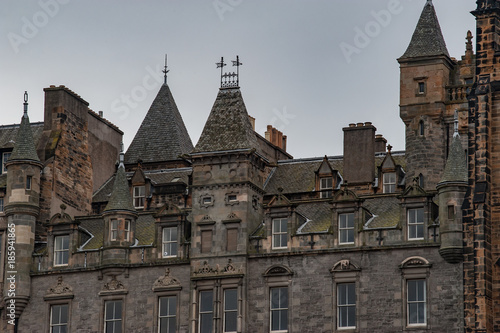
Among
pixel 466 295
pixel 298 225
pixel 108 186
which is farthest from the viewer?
pixel 108 186

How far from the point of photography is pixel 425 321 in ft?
280

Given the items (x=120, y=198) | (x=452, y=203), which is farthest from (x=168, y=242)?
(x=452, y=203)

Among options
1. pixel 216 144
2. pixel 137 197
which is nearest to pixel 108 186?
pixel 137 197

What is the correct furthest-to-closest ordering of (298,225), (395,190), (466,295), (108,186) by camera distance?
1. (108,186)
2. (395,190)
3. (298,225)
4. (466,295)

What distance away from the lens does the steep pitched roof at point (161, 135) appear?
4237 inches

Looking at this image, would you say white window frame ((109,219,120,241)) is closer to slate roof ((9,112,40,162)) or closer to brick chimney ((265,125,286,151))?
slate roof ((9,112,40,162))

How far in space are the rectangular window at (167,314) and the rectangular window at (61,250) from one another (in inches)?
246

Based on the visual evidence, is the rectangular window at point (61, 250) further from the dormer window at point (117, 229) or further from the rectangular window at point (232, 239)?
the rectangular window at point (232, 239)

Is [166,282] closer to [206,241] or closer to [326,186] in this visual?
[206,241]

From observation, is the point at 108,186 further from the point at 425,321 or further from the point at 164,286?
the point at 425,321

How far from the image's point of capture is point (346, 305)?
8744cm

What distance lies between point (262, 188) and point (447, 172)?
11040 millimetres

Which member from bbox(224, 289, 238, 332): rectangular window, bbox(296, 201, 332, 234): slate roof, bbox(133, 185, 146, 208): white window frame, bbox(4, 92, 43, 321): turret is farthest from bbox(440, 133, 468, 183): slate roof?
bbox(4, 92, 43, 321): turret

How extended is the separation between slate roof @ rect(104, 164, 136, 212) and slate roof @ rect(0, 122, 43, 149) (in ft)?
27.4
